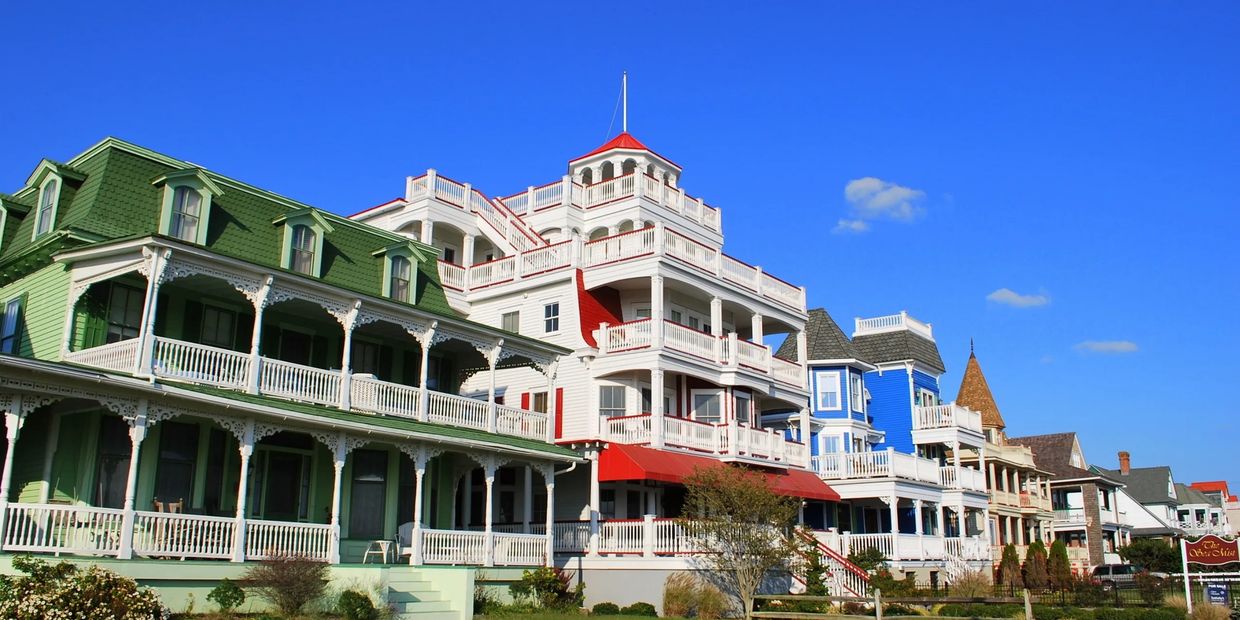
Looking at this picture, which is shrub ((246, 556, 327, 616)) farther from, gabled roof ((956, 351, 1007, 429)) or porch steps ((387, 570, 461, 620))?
gabled roof ((956, 351, 1007, 429))

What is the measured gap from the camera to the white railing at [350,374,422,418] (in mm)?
25609

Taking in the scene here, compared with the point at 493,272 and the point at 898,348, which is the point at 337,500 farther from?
the point at 898,348

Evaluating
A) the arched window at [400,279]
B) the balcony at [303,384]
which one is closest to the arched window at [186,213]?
the balcony at [303,384]

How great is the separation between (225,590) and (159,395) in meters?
3.97

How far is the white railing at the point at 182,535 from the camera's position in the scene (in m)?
20.2

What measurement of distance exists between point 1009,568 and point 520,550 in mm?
26214

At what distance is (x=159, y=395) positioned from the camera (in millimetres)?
20781

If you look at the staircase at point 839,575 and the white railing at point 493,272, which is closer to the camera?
the staircase at point 839,575

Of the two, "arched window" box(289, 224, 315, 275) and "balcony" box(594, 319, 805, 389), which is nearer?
"arched window" box(289, 224, 315, 275)

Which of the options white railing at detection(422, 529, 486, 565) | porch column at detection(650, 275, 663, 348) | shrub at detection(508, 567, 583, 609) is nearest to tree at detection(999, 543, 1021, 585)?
porch column at detection(650, 275, 663, 348)

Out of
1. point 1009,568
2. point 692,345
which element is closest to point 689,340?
point 692,345

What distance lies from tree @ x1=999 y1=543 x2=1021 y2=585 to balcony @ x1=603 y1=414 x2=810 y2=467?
1299 cm

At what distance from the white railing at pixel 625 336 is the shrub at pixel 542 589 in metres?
8.06

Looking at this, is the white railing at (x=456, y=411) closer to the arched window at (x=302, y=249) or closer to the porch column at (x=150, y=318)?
the arched window at (x=302, y=249)
